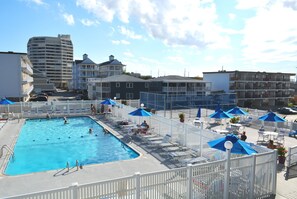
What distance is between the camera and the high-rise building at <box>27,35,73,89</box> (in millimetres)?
145375

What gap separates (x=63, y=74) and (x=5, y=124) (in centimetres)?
12976

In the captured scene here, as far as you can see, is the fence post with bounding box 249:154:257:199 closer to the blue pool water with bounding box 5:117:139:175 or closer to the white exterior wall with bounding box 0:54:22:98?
the blue pool water with bounding box 5:117:139:175

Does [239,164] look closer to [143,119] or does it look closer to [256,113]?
[143,119]

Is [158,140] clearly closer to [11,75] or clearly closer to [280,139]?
[280,139]

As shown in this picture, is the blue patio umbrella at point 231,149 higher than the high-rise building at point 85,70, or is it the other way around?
the high-rise building at point 85,70

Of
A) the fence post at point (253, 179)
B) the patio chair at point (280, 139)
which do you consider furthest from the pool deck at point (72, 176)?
the patio chair at point (280, 139)

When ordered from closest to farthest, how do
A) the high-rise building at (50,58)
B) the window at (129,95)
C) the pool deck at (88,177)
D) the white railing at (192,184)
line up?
the white railing at (192,184), the pool deck at (88,177), the window at (129,95), the high-rise building at (50,58)

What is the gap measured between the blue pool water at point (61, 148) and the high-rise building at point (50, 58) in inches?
4949

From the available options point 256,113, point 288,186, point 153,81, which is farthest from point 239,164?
point 153,81

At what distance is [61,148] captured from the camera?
1864cm

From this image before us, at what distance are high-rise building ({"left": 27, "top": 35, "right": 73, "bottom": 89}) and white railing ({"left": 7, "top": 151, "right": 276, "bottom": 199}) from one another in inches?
5667

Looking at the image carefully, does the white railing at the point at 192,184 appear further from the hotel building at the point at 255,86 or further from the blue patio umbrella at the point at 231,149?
the hotel building at the point at 255,86

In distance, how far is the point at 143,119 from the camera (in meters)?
21.8

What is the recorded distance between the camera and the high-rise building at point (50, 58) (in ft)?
477
